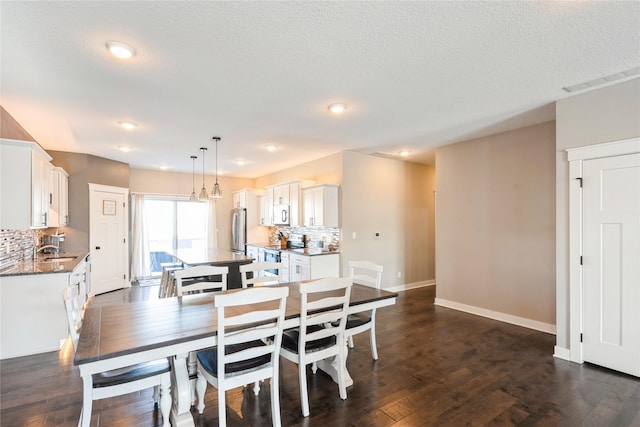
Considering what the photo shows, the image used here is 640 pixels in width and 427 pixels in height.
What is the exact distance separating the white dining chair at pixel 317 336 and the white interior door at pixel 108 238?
5244 millimetres

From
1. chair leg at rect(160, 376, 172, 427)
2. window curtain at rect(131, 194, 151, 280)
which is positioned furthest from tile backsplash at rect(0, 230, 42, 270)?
chair leg at rect(160, 376, 172, 427)

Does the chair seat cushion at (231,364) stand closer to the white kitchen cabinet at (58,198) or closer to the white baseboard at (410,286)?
the white kitchen cabinet at (58,198)

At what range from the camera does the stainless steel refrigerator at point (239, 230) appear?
753 cm

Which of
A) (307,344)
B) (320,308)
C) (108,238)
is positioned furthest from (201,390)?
(108,238)

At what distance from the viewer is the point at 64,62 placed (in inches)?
92.0

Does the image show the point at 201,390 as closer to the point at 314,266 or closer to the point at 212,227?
the point at 314,266

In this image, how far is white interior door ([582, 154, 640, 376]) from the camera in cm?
271

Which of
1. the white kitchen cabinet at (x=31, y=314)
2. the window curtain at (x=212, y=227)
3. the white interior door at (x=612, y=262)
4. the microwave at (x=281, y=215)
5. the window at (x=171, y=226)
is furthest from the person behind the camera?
the window curtain at (x=212, y=227)

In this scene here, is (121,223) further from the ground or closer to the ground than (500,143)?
closer to the ground

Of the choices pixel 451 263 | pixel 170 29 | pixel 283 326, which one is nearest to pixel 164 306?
pixel 283 326

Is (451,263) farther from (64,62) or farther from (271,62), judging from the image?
(64,62)

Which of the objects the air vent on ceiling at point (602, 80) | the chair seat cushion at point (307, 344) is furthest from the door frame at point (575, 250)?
the chair seat cushion at point (307, 344)

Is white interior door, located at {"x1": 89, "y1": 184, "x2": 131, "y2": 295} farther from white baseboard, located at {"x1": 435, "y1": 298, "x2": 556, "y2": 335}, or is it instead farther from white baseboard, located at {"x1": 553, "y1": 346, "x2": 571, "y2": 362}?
white baseboard, located at {"x1": 553, "y1": 346, "x2": 571, "y2": 362}

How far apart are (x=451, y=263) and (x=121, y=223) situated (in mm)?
6547
